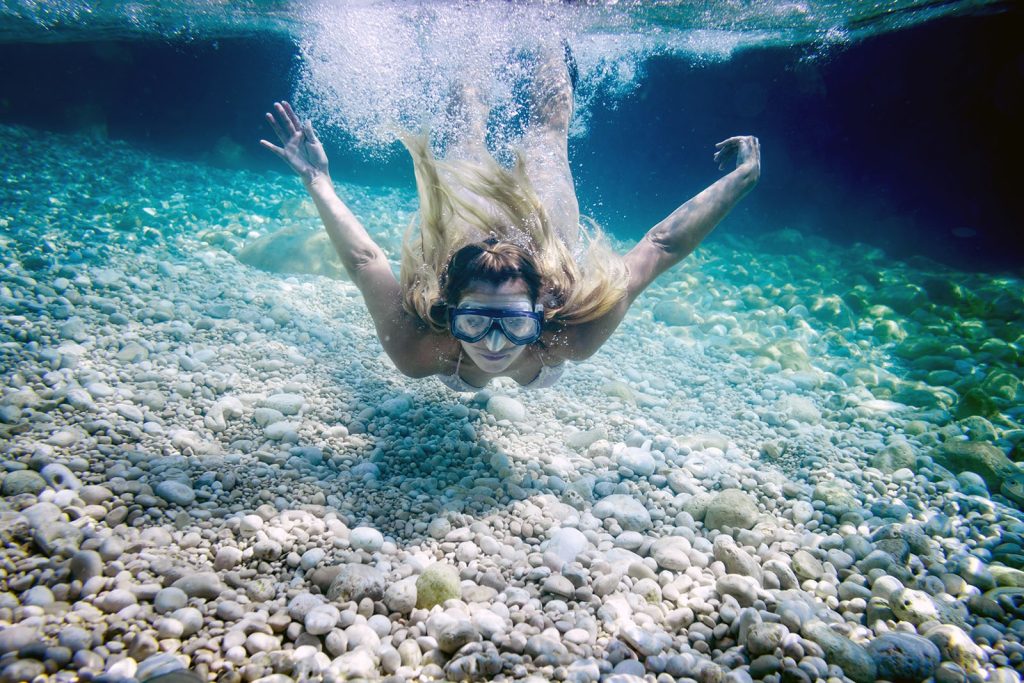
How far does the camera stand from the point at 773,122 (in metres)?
12.1

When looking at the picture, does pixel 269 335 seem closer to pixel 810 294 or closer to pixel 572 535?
pixel 572 535

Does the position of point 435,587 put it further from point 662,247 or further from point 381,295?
point 662,247

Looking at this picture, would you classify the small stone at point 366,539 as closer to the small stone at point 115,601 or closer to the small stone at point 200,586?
the small stone at point 200,586

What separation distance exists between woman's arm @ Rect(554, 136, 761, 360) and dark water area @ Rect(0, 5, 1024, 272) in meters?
8.63

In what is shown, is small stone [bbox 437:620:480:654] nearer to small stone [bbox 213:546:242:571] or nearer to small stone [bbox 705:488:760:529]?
small stone [bbox 213:546:242:571]

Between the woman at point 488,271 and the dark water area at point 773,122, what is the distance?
8.87 meters

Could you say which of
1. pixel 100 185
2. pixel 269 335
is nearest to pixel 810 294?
pixel 269 335

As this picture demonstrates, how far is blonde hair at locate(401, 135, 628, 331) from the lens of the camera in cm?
333

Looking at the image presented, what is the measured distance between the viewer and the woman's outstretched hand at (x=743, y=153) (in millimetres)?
3955

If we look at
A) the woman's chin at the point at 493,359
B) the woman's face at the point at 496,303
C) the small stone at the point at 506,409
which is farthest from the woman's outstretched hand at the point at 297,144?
the small stone at the point at 506,409

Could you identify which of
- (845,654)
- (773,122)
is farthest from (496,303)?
(773,122)

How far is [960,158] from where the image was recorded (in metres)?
9.86

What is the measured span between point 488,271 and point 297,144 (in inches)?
94.9

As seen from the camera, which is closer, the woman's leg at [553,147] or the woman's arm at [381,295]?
the woman's arm at [381,295]
